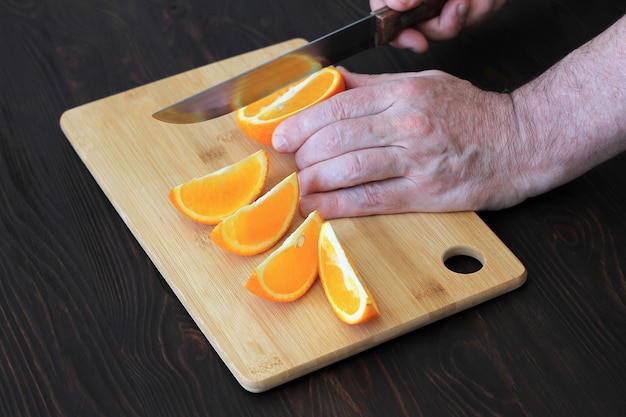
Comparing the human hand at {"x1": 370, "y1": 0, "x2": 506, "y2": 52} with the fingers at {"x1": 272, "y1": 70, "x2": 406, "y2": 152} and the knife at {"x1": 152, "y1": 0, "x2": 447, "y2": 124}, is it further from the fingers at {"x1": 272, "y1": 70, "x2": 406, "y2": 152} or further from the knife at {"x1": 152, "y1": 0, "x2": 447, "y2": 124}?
the fingers at {"x1": 272, "y1": 70, "x2": 406, "y2": 152}

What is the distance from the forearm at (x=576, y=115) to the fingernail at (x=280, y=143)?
1.46 ft

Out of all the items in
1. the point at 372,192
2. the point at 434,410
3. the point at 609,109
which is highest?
the point at 609,109

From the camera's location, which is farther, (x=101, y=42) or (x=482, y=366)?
(x=101, y=42)

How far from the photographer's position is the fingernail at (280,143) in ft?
5.57

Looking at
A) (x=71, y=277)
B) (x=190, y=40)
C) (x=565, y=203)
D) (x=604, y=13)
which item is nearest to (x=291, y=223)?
(x=71, y=277)

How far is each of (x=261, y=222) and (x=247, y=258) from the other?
69 millimetres

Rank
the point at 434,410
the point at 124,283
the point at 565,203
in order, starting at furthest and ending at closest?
the point at 565,203
the point at 124,283
the point at 434,410

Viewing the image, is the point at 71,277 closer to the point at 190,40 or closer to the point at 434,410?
the point at 434,410

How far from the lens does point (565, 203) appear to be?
171cm

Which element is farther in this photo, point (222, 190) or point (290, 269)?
point (222, 190)

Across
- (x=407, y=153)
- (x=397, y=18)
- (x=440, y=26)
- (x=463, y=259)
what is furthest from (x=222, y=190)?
(x=440, y=26)

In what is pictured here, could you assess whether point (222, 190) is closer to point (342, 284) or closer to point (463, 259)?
point (342, 284)

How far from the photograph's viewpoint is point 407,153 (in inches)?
64.5

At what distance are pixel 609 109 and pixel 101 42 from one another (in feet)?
3.95
